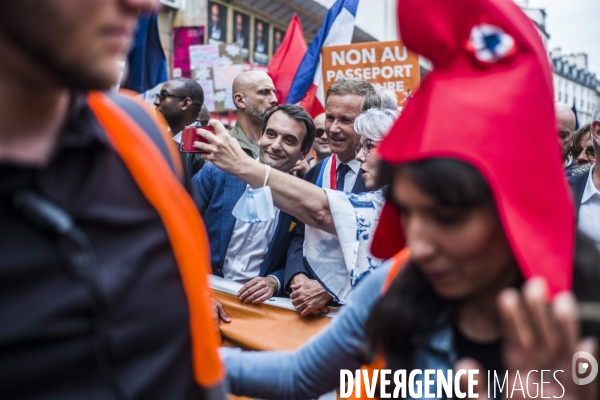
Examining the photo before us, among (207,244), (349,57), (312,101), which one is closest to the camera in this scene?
(207,244)

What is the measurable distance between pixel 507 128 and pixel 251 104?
146 inches

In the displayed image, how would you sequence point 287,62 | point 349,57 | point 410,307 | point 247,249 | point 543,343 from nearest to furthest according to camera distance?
point 543,343 < point 410,307 < point 247,249 < point 349,57 < point 287,62

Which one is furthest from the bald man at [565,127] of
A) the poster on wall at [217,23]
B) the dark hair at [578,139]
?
the poster on wall at [217,23]

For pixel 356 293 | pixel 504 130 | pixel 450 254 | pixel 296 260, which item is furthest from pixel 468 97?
pixel 296 260

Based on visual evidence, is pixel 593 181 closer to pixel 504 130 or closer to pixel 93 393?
pixel 504 130

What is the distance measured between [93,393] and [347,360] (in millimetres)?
724

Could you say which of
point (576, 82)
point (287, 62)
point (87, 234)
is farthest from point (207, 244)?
point (576, 82)

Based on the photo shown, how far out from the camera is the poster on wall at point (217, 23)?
17.5m

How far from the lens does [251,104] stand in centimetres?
472

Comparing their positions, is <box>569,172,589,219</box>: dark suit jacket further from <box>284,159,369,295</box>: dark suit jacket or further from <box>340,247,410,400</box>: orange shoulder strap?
<box>340,247,410,400</box>: orange shoulder strap

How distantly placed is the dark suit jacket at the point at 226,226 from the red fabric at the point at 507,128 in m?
2.14

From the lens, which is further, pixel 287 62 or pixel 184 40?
pixel 184 40

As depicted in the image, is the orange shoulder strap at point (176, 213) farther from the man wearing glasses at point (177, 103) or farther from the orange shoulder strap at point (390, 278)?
the man wearing glasses at point (177, 103)

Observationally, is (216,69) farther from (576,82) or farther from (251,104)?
(576,82)
